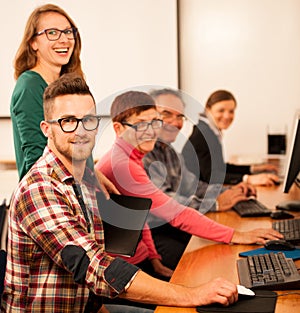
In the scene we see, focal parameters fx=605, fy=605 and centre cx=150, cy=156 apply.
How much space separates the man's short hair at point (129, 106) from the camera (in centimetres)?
230

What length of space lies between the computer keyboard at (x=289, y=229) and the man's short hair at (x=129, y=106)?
0.67m

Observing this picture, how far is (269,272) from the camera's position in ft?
5.21

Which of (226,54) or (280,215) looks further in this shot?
(226,54)

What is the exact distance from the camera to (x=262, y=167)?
3.90 meters

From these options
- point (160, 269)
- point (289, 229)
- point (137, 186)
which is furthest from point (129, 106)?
point (289, 229)

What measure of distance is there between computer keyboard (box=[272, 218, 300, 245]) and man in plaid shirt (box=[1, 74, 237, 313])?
649 millimetres

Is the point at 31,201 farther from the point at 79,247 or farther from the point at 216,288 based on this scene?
the point at 216,288

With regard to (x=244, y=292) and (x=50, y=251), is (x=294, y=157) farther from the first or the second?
(x=50, y=251)

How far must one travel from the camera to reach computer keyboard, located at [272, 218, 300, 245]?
6.53 ft

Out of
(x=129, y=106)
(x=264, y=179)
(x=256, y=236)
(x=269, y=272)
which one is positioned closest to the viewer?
(x=269, y=272)

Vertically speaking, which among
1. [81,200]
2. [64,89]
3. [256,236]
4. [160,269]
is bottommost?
[160,269]

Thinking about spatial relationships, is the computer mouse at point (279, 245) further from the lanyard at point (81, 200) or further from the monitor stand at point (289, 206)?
→ the monitor stand at point (289, 206)

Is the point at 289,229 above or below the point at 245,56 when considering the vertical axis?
below

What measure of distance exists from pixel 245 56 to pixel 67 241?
10.1 ft
